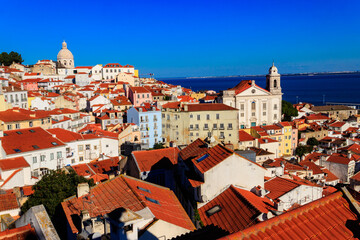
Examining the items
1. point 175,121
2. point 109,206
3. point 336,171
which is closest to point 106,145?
point 175,121

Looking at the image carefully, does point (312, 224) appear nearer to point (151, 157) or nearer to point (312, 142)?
point (151, 157)

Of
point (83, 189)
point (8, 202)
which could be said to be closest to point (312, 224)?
point (83, 189)

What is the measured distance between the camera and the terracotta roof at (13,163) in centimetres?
2085

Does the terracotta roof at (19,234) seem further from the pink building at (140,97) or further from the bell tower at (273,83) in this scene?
the bell tower at (273,83)

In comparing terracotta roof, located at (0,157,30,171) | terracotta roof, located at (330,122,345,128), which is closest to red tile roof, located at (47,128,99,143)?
terracotta roof, located at (0,157,30,171)

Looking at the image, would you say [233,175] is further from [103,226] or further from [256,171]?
[103,226]

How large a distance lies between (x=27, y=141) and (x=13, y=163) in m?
3.92

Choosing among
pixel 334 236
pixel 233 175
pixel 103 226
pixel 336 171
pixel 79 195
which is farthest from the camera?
pixel 336 171

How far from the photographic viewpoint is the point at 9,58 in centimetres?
9319

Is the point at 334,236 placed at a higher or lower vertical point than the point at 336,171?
higher

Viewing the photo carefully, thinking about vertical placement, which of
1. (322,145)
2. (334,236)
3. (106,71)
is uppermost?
(106,71)

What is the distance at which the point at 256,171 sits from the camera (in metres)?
13.7

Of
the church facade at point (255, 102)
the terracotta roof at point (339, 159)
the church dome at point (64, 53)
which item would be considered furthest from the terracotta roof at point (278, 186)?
the church dome at point (64, 53)

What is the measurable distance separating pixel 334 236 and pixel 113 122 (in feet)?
147
